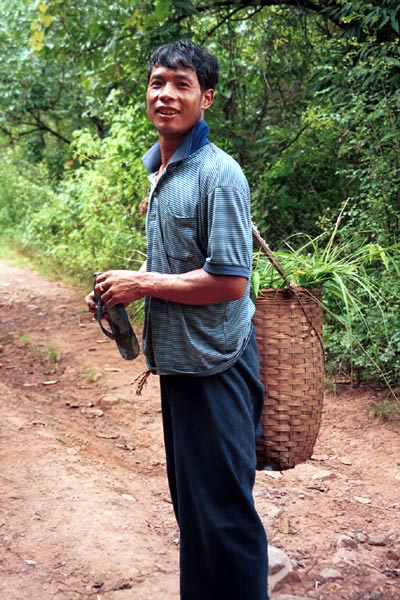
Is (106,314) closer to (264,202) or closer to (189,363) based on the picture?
(189,363)

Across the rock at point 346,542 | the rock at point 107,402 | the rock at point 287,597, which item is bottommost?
the rock at point 346,542

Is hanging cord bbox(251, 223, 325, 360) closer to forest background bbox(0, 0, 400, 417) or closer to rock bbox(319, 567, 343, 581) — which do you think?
rock bbox(319, 567, 343, 581)

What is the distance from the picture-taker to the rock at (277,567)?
2812mm

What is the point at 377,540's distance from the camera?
A: 3.28 metres

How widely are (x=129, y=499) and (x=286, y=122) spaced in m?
4.19

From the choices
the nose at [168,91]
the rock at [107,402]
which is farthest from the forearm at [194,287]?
the rock at [107,402]

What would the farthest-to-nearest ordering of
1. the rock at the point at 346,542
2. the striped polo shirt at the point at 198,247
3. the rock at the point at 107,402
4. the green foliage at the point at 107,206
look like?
1. the green foliage at the point at 107,206
2. the rock at the point at 107,402
3. the rock at the point at 346,542
4. the striped polo shirt at the point at 198,247

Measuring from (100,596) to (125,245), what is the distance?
5.47m

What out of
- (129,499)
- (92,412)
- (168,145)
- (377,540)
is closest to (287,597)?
(377,540)

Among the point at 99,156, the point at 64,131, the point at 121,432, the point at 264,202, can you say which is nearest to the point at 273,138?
the point at 264,202

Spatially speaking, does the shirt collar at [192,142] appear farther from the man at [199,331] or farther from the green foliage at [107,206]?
the green foliage at [107,206]

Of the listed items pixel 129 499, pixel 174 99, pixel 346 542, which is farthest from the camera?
pixel 129 499

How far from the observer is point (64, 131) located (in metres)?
13.7

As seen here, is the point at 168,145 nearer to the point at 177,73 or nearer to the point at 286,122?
the point at 177,73
